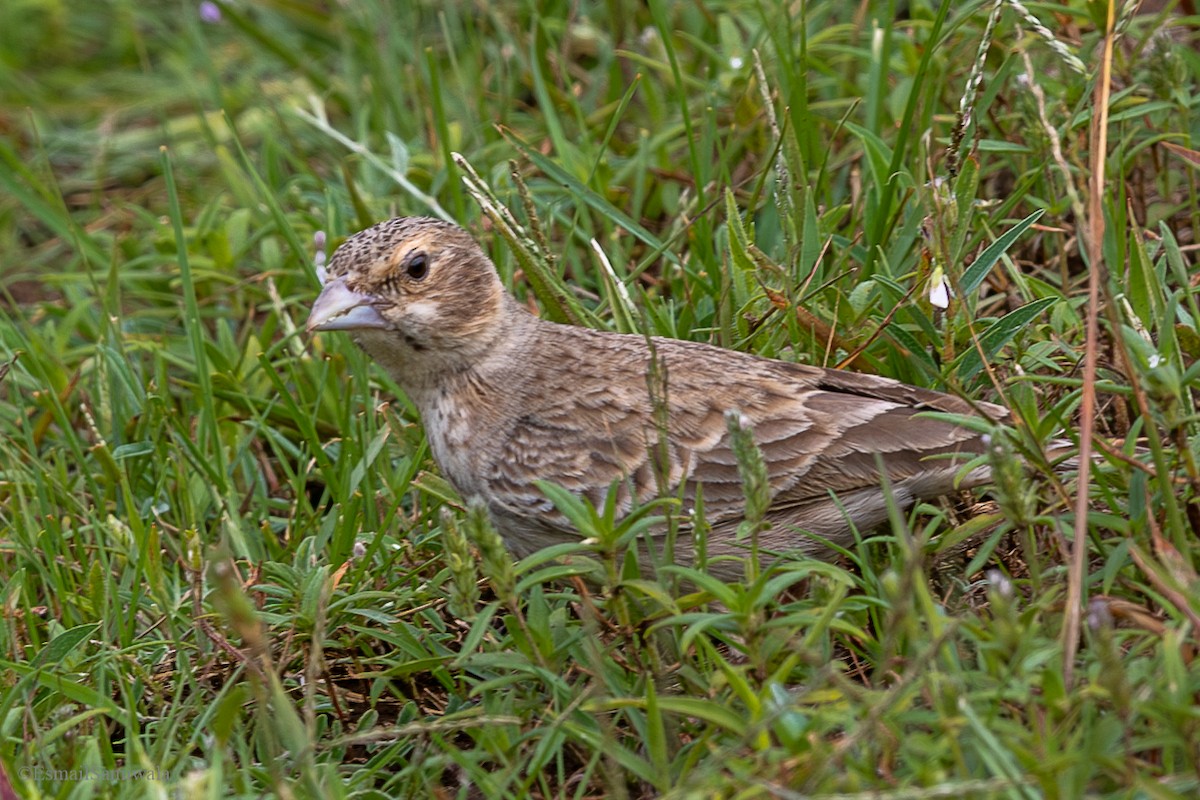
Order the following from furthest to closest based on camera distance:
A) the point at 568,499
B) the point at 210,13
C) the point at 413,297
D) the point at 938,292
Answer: the point at 210,13 → the point at 413,297 → the point at 938,292 → the point at 568,499

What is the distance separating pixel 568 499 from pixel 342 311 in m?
1.09

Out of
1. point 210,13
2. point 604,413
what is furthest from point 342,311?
point 210,13

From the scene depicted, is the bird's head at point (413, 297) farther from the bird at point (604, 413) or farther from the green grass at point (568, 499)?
the green grass at point (568, 499)

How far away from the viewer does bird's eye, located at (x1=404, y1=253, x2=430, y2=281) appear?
460 centimetres

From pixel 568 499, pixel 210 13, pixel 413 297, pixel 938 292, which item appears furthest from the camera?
pixel 210 13

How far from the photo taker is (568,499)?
12.3 ft

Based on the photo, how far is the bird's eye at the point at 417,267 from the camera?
4598 mm

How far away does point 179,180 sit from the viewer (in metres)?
7.79

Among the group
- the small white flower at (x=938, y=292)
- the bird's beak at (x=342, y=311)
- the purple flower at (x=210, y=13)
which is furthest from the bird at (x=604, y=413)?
the purple flower at (x=210, y=13)

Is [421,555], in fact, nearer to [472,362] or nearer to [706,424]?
[472,362]

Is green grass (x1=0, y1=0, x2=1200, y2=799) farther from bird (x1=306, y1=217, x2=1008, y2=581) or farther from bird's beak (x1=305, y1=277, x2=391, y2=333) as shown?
bird's beak (x1=305, y1=277, x2=391, y2=333)

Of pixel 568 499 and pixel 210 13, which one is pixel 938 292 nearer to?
pixel 568 499

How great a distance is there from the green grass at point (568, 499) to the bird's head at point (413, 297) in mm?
213

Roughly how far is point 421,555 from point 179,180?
11.9ft
